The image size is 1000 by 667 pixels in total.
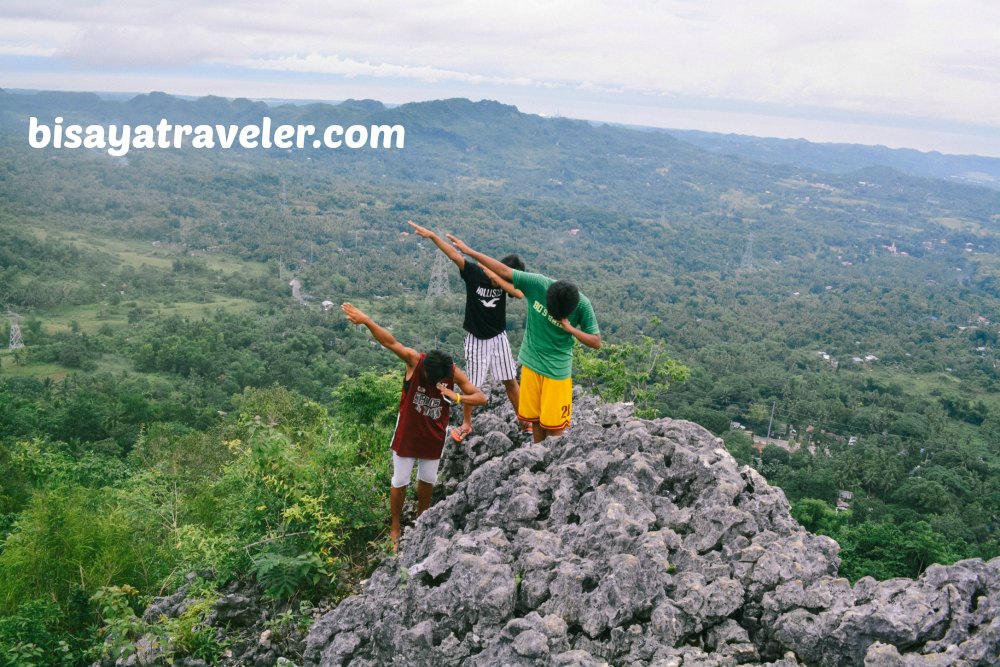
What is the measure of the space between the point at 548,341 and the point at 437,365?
118cm

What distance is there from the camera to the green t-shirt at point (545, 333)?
6020mm

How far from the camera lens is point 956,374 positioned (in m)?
66.6

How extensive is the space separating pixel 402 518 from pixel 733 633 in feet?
10.4

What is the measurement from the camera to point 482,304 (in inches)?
271

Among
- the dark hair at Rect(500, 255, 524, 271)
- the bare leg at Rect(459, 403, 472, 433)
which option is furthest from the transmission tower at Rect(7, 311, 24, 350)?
the dark hair at Rect(500, 255, 524, 271)

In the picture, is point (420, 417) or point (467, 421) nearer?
point (420, 417)

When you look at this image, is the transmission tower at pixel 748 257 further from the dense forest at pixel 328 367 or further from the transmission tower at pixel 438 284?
the transmission tower at pixel 438 284

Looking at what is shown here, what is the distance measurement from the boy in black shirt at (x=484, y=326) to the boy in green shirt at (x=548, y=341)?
0.86 feet

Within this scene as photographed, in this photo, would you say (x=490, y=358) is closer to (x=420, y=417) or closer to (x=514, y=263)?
(x=514, y=263)

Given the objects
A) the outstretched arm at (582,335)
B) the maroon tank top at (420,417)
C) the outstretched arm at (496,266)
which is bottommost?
the maroon tank top at (420,417)

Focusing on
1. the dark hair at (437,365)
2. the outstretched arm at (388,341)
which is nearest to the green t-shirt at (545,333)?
the dark hair at (437,365)

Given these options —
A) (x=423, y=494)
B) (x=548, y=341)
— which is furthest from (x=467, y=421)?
(x=548, y=341)

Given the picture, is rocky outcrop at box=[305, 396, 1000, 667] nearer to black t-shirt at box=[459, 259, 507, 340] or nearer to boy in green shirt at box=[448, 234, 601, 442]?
boy in green shirt at box=[448, 234, 601, 442]

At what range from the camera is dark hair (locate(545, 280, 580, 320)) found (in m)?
5.67
